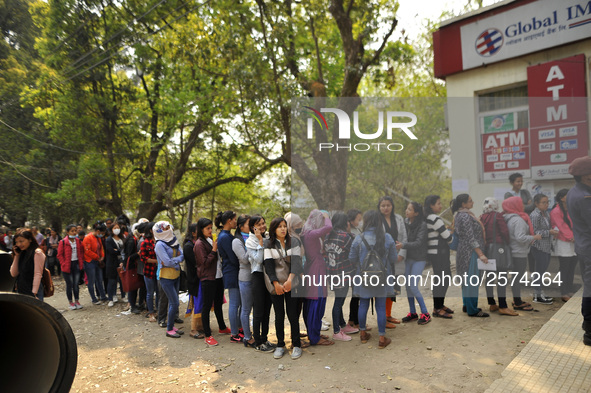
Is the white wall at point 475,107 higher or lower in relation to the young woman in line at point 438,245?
higher

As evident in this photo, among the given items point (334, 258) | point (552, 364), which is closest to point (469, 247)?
point (552, 364)

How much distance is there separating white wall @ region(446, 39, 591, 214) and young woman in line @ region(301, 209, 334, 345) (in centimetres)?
A: 176

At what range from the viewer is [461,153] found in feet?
16.3

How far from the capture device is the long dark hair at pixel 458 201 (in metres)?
5.19

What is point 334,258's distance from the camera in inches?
197

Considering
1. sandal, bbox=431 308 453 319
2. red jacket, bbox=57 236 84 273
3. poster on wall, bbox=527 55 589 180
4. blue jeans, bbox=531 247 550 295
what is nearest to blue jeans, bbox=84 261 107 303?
red jacket, bbox=57 236 84 273

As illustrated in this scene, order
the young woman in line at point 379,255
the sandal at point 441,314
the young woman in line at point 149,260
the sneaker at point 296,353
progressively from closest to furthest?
the sneaker at point 296,353 < the young woman in line at point 379,255 < the sandal at point 441,314 < the young woman in line at point 149,260

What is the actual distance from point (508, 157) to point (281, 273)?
126 inches

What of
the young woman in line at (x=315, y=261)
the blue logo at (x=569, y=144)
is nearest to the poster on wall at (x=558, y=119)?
the blue logo at (x=569, y=144)

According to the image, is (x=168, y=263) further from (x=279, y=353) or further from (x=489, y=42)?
(x=489, y=42)

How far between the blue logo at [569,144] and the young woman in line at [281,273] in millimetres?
3571

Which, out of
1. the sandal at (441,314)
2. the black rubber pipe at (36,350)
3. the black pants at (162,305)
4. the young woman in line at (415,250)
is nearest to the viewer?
the black rubber pipe at (36,350)

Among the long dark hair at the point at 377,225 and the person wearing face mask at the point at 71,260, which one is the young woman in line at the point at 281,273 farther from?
the person wearing face mask at the point at 71,260

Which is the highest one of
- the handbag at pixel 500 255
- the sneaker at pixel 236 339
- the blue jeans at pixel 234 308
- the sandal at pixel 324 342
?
the handbag at pixel 500 255
